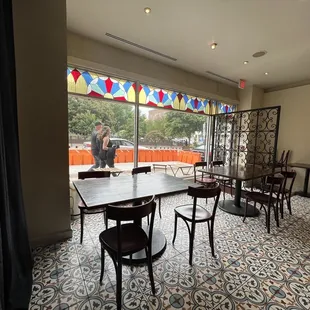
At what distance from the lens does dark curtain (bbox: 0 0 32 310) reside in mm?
1255

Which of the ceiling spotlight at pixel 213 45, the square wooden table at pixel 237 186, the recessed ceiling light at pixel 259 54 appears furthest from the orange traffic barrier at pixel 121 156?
the recessed ceiling light at pixel 259 54

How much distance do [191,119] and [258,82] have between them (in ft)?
7.55

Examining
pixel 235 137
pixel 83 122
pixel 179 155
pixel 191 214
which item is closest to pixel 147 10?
pixel 83 122

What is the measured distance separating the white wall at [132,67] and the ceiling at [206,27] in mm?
134

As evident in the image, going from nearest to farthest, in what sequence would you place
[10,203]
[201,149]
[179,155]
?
[10,203] < [179,155] < [201,149]

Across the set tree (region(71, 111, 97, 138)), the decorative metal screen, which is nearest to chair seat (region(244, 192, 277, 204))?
the decorative metal screen

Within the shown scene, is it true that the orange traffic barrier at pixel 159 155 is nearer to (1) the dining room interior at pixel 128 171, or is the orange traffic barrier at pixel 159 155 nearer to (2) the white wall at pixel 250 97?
(1) the dining room interior at pixel 128 171

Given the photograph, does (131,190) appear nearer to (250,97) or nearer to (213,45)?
(213,45)

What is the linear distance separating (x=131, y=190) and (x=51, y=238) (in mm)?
1232

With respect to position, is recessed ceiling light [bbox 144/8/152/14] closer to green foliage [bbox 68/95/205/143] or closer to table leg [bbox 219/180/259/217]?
green foliage [bbox 68/95/205/143]

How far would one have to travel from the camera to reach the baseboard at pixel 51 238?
2.13 metres

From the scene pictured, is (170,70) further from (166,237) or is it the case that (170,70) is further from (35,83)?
(166,237)

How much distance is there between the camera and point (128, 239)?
158cm

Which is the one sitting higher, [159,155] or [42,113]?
[42,113]
